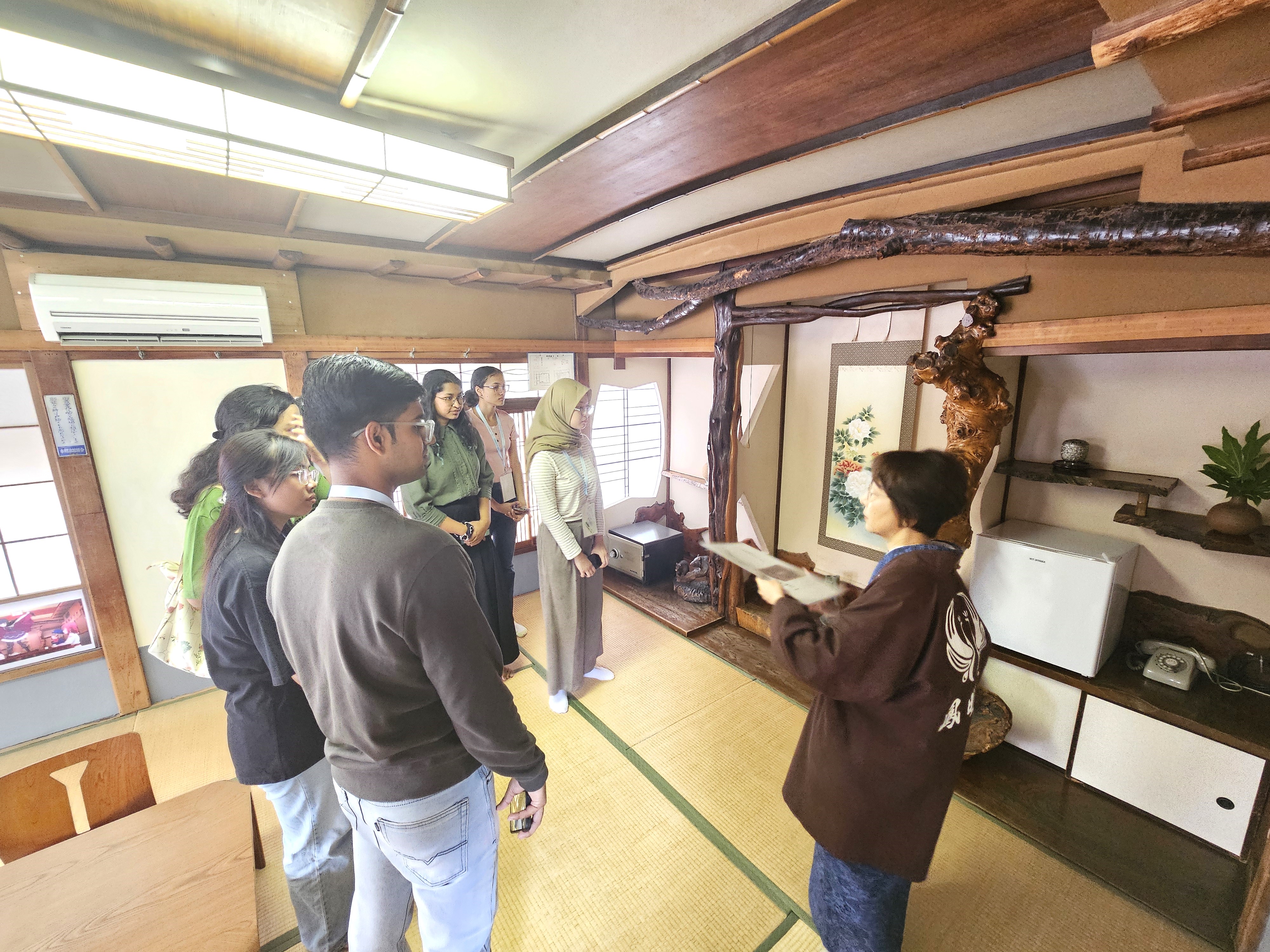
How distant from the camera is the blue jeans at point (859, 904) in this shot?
4.27ft

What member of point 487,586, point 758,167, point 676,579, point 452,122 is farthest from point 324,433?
point 676,579

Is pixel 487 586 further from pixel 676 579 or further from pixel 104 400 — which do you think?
pixel 104 400

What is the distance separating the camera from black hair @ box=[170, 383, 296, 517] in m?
1.64

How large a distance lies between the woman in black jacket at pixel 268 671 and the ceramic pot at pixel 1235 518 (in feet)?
9.79

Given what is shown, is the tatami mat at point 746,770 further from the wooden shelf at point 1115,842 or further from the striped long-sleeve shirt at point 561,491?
the striped long-sleeve shirt at point 561,491

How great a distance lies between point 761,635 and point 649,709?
105 centimetres

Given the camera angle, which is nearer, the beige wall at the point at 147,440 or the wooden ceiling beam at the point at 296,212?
the wooden ceiling beam at the point at 296,212

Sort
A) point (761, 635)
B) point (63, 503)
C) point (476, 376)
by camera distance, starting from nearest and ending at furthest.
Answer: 1. point (63, 503)
2. point (476, 376)
3. point (761, 635)

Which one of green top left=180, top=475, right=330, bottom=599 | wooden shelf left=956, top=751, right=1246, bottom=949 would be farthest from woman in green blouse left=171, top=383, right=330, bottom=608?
wooden shelf left=956, top=751, right=1246, bottom=949

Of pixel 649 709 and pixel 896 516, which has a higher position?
pixel 896 516

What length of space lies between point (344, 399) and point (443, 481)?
1582 mm

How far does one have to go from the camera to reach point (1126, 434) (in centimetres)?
217

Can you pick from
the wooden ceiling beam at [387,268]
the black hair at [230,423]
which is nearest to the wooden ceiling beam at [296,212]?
the wooden ceiling beam at [387,268]

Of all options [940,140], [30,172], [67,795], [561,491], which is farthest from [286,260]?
[940,140]
